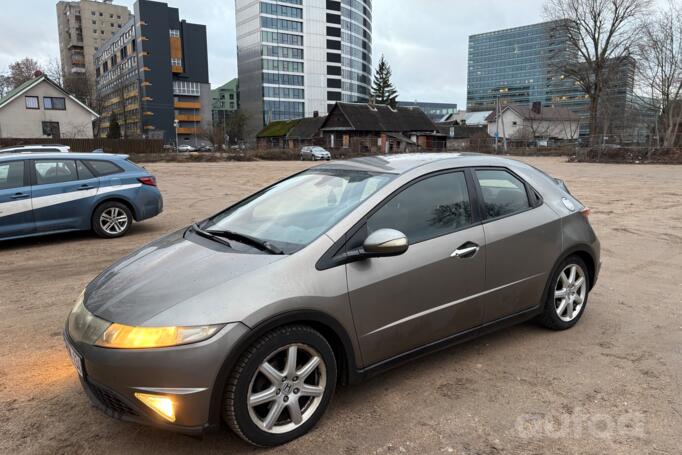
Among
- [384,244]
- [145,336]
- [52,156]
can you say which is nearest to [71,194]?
[52,156]

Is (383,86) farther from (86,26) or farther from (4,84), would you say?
(86,26)

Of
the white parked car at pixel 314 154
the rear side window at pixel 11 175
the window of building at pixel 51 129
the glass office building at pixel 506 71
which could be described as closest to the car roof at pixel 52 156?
the rear side window at pixel 11 175

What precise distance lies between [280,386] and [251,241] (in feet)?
3.08

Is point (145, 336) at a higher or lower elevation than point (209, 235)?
lower

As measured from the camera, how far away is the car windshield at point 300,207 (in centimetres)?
315

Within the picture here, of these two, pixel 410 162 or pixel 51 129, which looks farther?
pixel 51 129

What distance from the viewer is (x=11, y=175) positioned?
24.9ft

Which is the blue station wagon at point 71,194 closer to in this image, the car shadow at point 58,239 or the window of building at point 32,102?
the car shadow at point 58,239

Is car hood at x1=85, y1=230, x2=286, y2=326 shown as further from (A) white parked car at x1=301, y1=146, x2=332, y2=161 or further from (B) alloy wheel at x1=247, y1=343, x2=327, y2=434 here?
(A) white parked car at x1=301, y1=146, x2=332, y2=161

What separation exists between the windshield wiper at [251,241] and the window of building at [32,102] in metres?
63.2

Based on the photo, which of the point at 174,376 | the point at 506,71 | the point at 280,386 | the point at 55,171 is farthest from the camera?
the point at 506,71

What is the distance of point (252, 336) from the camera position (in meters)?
2.51

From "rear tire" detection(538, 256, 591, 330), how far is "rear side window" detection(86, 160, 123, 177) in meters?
7.32

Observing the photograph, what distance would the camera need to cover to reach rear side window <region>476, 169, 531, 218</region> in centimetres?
379
